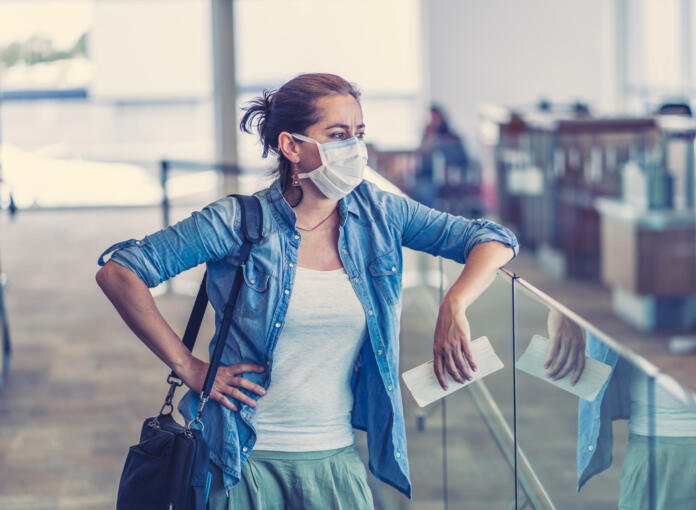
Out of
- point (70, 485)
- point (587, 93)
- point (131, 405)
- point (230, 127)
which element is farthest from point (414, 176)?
point (587, 93)

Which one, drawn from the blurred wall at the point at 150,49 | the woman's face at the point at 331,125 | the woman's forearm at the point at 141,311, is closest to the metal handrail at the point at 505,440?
the woman's face at the point at 331,125

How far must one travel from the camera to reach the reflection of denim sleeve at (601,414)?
4.91 ft

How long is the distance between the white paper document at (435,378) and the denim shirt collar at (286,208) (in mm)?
338

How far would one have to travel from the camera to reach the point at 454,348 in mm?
1897

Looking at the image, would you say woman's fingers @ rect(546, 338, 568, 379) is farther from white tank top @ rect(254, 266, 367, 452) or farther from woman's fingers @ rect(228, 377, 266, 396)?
woman's fingers @ rect(228, 377, 266, 396)

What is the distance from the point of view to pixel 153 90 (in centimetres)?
1267

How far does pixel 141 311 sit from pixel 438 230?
2.14 ft

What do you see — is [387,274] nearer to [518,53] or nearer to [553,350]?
[553,350]

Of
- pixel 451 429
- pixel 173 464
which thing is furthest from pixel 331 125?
pixel 451 429

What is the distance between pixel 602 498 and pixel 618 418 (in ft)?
0.78

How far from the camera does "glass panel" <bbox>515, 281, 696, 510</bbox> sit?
54.2 inches

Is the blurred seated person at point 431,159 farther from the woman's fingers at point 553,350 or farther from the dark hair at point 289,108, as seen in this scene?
the woman's fingers at point 553,350

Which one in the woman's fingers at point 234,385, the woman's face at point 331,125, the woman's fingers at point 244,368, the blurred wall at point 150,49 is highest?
the blurred wall at point 150,49

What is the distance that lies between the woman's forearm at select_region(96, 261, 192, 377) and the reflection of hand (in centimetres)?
70
